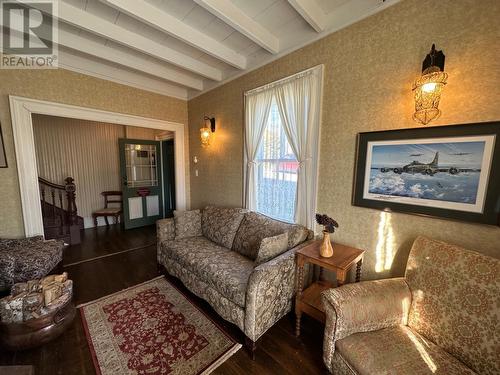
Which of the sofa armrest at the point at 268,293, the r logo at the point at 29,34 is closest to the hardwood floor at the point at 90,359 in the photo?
the sofa armrest at the point at 268,293

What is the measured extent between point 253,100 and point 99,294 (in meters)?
2.91

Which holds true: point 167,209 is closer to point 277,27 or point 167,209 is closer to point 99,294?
point 99,294

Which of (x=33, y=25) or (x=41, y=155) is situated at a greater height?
(x=33, y=25)

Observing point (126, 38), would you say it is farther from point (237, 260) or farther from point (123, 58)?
point (237, 260)

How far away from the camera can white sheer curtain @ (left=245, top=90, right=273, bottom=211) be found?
2.49m

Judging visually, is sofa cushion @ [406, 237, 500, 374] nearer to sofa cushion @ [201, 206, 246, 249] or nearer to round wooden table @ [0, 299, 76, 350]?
sofa cushion @ [201, 206, 246, 249]

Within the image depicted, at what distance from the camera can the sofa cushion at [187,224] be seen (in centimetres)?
265

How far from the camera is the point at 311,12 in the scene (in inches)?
68.1

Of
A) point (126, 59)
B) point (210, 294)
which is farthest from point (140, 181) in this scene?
point (210, 294)

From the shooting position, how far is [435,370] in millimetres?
1021

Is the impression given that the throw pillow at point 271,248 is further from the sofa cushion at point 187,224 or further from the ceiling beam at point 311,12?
the ceiling beam at point 311,12

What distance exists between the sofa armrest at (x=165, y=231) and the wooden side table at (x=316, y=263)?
66.4 inches

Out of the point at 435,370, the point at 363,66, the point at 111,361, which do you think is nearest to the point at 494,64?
the point at 363,66

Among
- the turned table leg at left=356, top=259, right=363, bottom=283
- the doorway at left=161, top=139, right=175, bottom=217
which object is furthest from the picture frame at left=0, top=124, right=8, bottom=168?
the turned table leg at left=356, top=259, right=363, bottom=283
